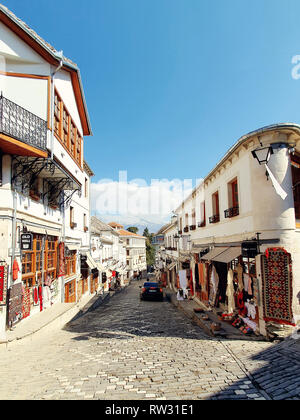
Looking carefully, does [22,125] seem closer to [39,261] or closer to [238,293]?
[39,261]

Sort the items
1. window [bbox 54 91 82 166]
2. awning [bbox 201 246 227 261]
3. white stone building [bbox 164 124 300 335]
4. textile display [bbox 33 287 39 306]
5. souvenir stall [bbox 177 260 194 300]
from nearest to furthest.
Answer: white stone building [bbox 164 124 300 335], textile display [bbox 33 287 39 306], window [bbox 54 91 82 166], awning [bbox 201 246 227 261], souvenir stall [bbox 177 260 194 300]

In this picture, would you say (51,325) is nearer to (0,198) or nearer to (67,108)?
(0,198)

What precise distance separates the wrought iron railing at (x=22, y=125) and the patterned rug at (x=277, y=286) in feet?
28.9

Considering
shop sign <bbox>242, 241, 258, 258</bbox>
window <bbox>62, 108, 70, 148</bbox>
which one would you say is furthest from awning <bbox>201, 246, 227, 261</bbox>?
window <bbox>62, 108, 70, 148</bbox>

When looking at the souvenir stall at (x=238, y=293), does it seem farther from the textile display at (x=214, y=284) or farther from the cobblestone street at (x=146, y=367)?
the cobblestone street at (x=146, y=367)

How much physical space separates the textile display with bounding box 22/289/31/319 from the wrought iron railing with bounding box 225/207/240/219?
8.74 meters

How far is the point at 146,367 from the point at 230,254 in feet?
19.0

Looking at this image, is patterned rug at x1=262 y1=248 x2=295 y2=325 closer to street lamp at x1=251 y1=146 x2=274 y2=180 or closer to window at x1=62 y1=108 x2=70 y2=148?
street lamp at x1=251 y1=146 x2=274 y2=180

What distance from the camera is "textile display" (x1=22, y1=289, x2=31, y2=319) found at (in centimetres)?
891

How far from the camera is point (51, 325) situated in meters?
9.58

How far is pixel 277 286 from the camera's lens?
26.3 ft

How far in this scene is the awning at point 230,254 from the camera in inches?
371
